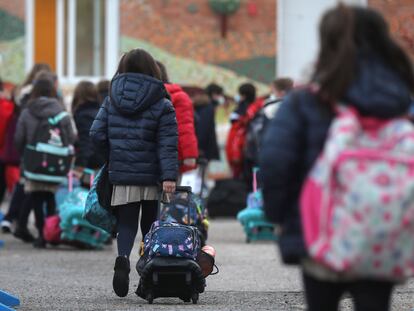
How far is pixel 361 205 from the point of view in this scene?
5.01 metres

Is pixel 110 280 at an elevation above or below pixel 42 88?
below

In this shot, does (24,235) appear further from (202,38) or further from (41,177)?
(202,38)

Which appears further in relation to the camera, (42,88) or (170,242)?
(42,88)

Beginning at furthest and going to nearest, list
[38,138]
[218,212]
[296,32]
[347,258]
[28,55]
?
[28,55] → [296,32] → [218,212] → [38,138] → [347,258]

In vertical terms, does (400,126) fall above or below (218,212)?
above

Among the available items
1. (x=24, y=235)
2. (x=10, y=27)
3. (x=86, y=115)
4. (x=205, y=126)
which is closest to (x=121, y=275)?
(x=86, y=115)

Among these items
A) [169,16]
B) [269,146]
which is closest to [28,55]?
[169,16]

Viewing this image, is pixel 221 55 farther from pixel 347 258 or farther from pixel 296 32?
pixel 347 258

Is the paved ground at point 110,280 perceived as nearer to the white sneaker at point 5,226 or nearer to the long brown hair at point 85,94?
the white sneaker at point 5,226

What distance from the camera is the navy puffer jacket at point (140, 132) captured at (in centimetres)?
918

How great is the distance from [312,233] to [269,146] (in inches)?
14.8

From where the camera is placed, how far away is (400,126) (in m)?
5.17

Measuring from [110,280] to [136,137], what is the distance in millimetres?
1989

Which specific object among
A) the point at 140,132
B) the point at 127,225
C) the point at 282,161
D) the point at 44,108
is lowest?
the point at 127,225
